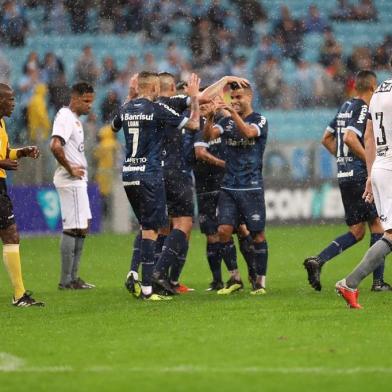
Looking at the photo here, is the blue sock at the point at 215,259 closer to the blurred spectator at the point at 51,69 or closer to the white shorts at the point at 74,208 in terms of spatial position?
the white shorts at the point at 74,208

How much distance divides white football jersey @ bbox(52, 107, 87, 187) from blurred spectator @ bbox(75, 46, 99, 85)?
32.4 ft

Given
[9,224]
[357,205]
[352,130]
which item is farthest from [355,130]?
[9,224]

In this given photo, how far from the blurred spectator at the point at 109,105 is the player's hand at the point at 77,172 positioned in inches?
355

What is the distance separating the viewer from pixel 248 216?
10.8 metres

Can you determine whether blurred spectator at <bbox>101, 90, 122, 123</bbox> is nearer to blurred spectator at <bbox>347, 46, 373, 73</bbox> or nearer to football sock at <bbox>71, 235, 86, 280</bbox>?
blurred spectator at <bbox>347, 46, 373, 73</bbox>

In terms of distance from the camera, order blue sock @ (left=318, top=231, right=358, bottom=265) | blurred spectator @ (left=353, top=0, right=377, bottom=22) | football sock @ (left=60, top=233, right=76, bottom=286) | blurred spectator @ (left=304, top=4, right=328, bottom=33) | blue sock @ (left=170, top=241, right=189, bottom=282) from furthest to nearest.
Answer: blurred spectator @ (left=353, top=0, right=377, bottom=22), blurred spectator @ (left=304, top=4, right=328, bottom=33), football sock @ (left=60, top=233, right=76, bottom=286), blue sock @ (left=170, top=241, right=189, bottom=282), blue sock @ (left=318, top=231, right=358, bottom=265)

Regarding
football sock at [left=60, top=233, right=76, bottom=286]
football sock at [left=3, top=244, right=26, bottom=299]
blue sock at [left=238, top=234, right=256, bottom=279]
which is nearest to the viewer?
football sock at [left=3, top=244, right=26, bottom=299]

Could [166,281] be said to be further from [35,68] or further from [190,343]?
[35,68]

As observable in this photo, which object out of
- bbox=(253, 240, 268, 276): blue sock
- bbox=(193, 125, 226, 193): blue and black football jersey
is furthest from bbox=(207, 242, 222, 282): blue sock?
bbox=(253, 240, 268, 276): blue sock

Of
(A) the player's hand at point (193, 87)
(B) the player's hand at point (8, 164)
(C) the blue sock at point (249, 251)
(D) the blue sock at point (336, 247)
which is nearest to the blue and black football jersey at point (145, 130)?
(A) the player's hand at point (193, 87)

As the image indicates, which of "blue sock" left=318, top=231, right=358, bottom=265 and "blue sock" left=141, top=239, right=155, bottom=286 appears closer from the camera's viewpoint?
"blue sock" left=141, top=239, right=155, bottom=286

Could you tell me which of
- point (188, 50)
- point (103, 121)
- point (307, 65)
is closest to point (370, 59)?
point (307, 65)

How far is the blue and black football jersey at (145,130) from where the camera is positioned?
34.1ft

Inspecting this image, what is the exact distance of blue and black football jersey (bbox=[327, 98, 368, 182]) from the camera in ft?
36.1
